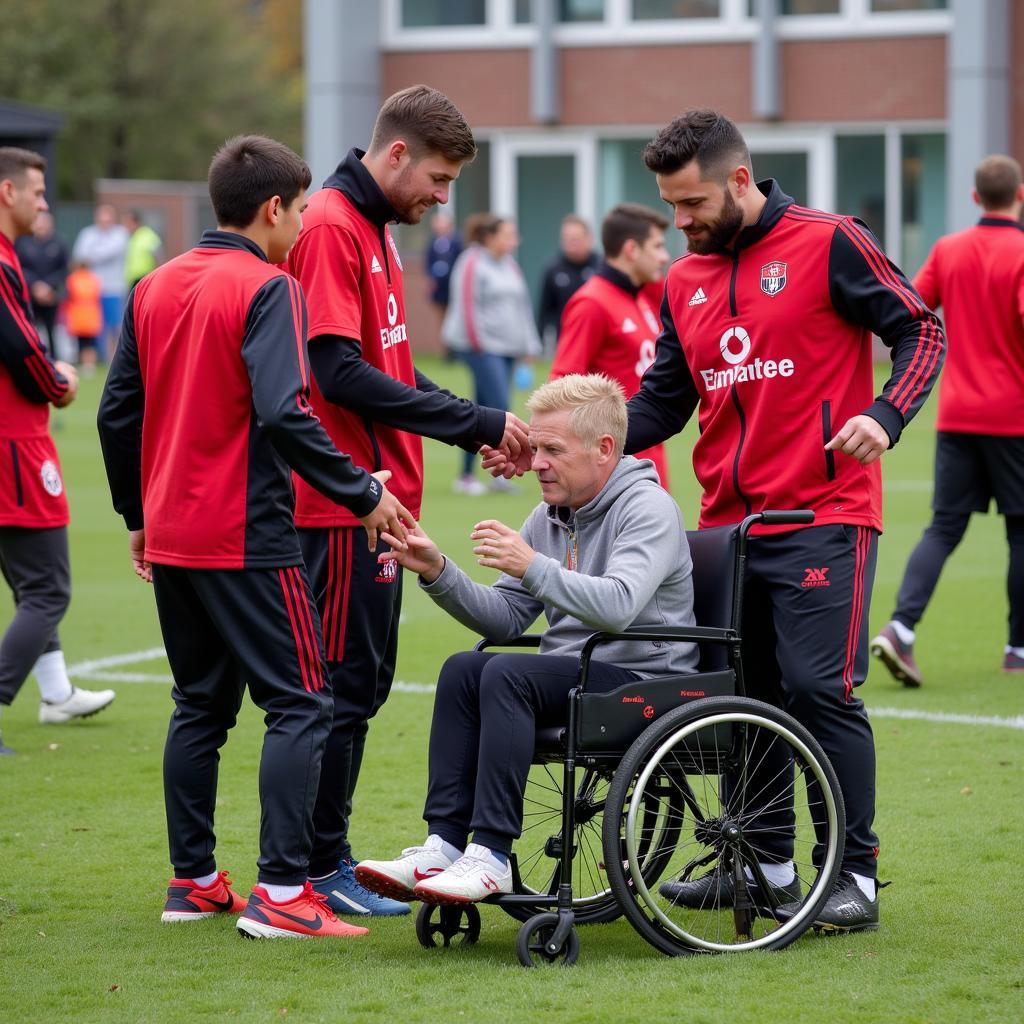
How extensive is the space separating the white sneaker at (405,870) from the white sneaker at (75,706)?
3.42 metres

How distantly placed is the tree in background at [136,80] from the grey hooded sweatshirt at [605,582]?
46466 millimetres

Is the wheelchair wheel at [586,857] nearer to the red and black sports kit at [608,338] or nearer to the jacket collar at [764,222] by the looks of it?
the jacket collar at [764,222]

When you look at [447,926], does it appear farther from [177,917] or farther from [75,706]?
[75,706]

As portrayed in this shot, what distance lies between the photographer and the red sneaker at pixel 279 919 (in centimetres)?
478

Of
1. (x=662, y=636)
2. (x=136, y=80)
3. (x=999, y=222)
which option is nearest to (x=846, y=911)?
(x=662, y=636)

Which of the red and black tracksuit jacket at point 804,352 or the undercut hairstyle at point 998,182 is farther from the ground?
the undercut hairstyle at point 998,182

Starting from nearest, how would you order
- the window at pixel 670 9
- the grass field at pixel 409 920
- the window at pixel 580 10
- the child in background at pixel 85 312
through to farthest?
1. the grass field at pixel 409 920
2. the child in background at pixel 85 312
3. the window at pixel 670 9
4. the window at pixel 580 10

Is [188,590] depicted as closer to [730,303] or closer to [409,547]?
[409,547]

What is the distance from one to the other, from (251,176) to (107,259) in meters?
25.2

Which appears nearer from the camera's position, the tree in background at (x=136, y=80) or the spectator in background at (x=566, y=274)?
the spectator in background at (x=566, y=274)

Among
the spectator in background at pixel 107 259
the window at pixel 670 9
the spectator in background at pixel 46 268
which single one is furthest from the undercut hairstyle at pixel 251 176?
the window at pixel 670 9

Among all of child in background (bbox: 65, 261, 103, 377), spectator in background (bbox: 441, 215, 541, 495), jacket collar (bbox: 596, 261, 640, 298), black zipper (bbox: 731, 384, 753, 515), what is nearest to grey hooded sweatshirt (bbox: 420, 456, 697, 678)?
black zipper (bbox: 731, 384, 753, 515)

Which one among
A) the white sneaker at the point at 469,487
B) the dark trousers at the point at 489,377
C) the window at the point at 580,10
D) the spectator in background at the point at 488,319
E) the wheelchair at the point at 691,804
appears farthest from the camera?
the window at the point at 580,10

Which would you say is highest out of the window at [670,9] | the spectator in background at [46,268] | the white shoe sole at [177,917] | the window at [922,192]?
the window at [670,9]
